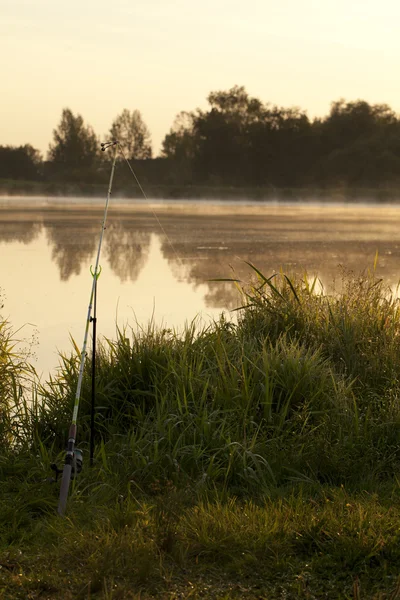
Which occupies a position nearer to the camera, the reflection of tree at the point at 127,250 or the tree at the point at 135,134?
the reflection of tree at the point at 127,250

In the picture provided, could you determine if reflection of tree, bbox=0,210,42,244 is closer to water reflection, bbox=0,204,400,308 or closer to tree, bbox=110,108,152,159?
water reflection, bbox=0,204,400,308

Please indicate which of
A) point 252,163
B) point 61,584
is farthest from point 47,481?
point 252,163

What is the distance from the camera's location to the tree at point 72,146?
84125mm

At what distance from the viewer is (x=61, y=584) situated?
3.19 meters

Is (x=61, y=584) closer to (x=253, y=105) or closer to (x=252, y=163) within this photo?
(x=252, y=163)

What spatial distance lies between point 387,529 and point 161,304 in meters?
6.97

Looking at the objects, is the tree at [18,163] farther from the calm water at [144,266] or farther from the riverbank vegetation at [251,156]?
the calm water at [144,266]

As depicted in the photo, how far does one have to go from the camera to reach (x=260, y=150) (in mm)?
75812

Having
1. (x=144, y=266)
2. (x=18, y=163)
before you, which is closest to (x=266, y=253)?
(x=144, y=266)

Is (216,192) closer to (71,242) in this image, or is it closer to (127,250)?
(71,242)

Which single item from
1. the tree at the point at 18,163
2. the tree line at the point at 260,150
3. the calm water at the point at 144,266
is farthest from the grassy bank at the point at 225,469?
the tree at the point at 18,163

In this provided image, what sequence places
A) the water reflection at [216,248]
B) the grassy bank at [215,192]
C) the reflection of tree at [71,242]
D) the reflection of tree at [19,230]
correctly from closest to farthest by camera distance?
1. the water reflection at [216,248]
2. the reflection of tree at [71,242]
3. the reflection of tree at [19,230]
4. the grassy bank at [215,192]

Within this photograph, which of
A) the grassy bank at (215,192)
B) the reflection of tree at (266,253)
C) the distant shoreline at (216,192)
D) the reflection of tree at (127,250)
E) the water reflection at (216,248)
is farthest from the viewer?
the grassy bank at (215,192)

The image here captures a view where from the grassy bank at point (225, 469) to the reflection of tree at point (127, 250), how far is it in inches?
278
